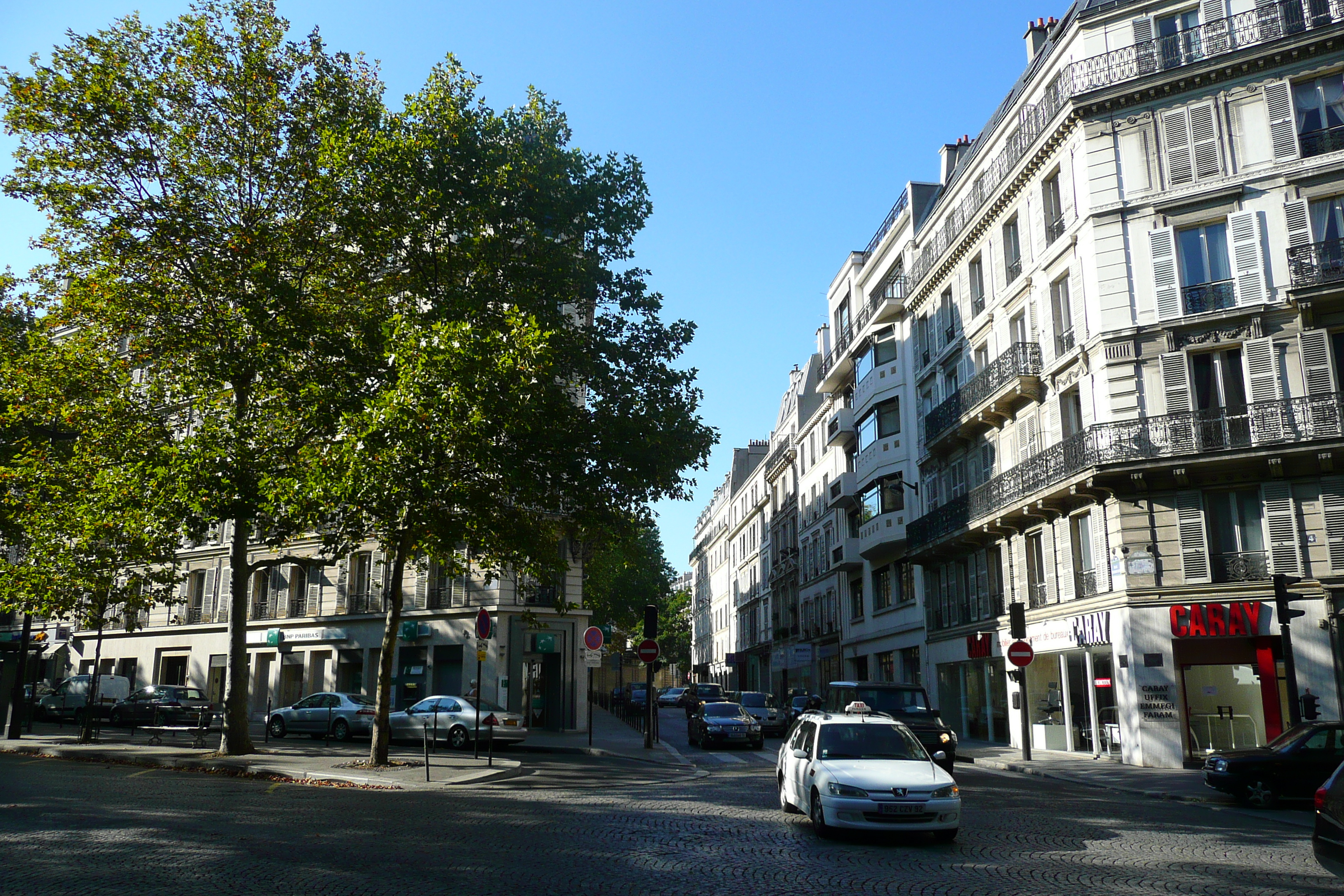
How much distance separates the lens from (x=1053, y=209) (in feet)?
94.5

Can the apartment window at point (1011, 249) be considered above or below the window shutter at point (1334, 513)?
above

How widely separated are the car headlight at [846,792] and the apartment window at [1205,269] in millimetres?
18252

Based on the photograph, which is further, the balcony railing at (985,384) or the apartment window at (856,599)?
the apartment window at (856,599)

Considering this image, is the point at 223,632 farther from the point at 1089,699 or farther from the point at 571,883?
the point at 571,883

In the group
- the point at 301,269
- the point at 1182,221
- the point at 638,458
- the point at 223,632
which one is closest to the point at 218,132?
the point at 301,269

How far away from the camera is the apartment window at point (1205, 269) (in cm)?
2428

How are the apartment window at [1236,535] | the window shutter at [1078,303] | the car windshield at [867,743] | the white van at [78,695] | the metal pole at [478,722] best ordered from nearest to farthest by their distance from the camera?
the car windshield at [867,743], the metal pole at [478,722], the apartment window at [1236,535], the window shutter at [1078,303], the white van at [78,695]

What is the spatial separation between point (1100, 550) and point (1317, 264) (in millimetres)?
8087

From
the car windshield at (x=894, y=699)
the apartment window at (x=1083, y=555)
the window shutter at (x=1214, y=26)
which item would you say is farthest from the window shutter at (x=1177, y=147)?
the car windshield at (x=894, y=699)

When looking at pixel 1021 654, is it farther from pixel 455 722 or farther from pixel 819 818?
pixel 455 722

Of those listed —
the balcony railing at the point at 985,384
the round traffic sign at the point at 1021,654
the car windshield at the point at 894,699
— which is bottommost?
the car windshield at the point at 894,699

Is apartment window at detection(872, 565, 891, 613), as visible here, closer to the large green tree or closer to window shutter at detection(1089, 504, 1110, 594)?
window shutter at detection(1089, 504, 1110, 594)

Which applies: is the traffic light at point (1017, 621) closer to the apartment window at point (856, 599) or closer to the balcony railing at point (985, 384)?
the balcony railing at point (985, 384)

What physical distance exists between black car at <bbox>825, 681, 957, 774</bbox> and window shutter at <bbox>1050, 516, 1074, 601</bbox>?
7.81 meters
